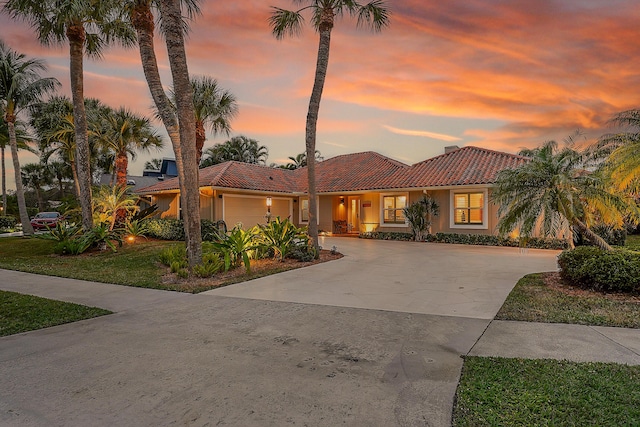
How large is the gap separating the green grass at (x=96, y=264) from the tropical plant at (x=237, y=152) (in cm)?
2333

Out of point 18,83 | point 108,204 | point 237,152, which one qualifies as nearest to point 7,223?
point 18,83

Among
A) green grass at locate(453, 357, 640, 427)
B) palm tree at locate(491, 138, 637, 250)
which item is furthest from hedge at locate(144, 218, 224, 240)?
green grass at locate(453, 357, 640, 427)

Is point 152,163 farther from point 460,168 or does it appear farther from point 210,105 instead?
point 460,168

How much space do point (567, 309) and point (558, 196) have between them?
2.44 m

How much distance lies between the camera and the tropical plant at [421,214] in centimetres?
1576

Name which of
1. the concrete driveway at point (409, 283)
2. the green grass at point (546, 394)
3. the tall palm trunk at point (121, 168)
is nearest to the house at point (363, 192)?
the tall palm trunk at point (121, 168)

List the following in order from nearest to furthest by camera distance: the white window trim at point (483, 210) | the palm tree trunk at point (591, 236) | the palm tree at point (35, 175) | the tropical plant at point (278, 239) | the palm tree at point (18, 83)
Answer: the palm tree trunk at point (591, 236), the tropical plant at point (278, 239), the white window trim at point (483, 210), the palm tree at point (18, 83), the palm tree at point (35, 175)

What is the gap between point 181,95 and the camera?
7941 millimetres

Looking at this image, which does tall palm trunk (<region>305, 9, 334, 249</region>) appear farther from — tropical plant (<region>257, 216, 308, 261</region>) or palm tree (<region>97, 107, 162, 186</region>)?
palm tree (<region>97, 107, 162, 186</region>)

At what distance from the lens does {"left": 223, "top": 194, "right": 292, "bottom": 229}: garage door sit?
60.1 ft

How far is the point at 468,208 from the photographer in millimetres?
15234

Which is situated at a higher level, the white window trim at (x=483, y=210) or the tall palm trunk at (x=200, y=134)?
the tall palm trunk at (x=200, y=134)

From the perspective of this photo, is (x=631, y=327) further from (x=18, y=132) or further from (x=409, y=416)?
(x=18, y=132)

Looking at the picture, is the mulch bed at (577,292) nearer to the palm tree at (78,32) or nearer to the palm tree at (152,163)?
the palm tree at (78,32)
